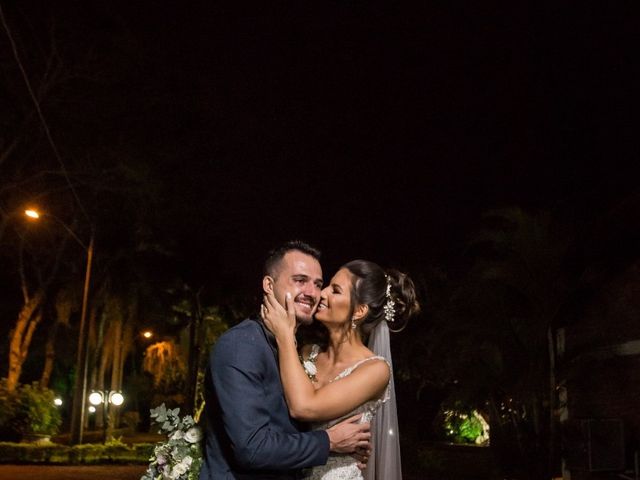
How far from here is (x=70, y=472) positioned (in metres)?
22.5

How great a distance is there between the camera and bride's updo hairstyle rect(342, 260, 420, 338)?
5.57m

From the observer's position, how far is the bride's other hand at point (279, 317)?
4.16 meters

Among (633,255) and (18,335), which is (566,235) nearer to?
(633,255)

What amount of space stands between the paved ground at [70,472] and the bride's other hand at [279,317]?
708 inches

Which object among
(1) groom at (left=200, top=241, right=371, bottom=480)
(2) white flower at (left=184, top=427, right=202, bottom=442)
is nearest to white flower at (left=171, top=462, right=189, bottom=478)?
(2) white flower at (left=184, top=427, right=202, bottom=442)

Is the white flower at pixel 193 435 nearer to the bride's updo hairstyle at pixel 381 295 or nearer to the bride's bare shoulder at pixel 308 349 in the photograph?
the bride's bare shoulder at pixel 308 349

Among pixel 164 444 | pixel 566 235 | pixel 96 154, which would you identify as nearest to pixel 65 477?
pixel 96 154

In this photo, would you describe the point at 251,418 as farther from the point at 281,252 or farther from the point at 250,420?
the point at 281,252

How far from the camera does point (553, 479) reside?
19859 millimetres

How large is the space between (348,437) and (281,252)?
103 centimetres

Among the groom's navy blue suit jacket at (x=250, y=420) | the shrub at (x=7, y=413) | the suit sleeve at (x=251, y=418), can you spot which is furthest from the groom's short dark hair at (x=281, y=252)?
the shrub at (x=7, y=413)

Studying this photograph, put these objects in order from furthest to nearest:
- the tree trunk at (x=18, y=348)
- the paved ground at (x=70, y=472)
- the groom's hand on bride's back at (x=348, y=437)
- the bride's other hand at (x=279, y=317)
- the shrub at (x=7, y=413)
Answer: the tree trunk at (x=18, y=348) → the shrub at (x=7, y=413) → the paved ground at (x=70, y=472) → the groom's hand on bride's back at (x=348, y=437) → the bride's other hand at (x=279, y=317)

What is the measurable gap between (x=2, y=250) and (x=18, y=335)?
3.85 meters

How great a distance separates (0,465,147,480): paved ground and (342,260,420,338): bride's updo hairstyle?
1662 cm
